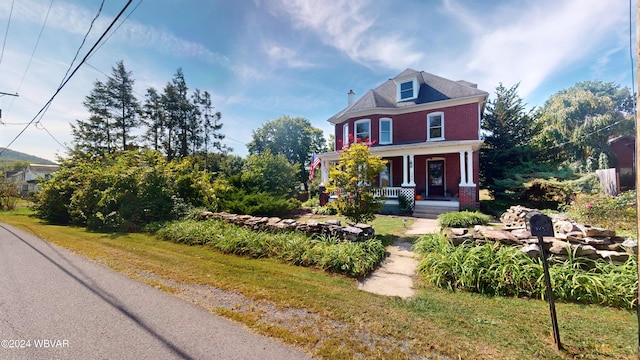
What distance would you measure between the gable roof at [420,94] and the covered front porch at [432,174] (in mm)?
3171

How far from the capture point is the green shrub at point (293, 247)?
499cm

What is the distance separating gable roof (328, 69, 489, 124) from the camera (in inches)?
570

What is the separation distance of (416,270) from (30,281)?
728 centimetres

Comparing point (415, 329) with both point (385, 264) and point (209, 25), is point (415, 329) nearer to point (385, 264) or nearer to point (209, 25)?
point (385, 264)

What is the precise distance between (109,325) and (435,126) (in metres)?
16.3

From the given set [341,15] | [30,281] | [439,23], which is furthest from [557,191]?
[30,281]

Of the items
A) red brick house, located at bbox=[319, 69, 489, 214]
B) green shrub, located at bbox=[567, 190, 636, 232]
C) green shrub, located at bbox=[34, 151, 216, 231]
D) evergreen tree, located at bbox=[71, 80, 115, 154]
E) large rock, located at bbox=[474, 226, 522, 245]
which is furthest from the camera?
evergreen tree, located at bbox=[71, 80, 115, 154]

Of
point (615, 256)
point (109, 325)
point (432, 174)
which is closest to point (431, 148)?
point (432, 174)

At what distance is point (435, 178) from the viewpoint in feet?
49.9

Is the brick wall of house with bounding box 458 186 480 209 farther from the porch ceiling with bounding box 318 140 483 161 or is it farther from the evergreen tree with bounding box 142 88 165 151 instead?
the evergreen tree with bounding box 142 88 165 151

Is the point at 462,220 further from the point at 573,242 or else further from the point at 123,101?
the point at 123,101

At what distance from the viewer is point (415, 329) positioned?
9.25 ft

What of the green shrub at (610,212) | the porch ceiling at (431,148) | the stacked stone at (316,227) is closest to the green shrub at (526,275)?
the stacked stone at (316,227)

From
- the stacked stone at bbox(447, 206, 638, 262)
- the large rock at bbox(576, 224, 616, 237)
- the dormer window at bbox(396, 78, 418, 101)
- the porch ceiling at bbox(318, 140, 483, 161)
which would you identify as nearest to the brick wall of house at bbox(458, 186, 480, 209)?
the porch ceiling at bbox(318, 140, 483, 161)
